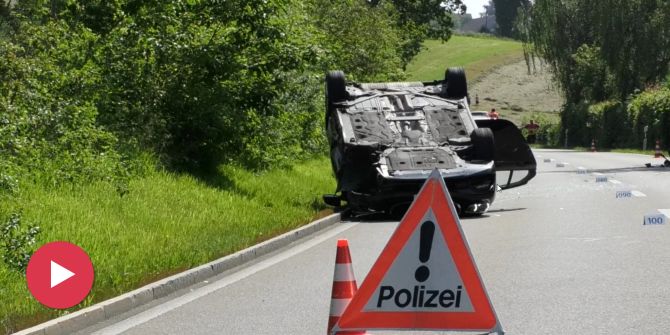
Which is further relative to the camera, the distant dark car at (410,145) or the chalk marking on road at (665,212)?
the distant dark car at (410,145)

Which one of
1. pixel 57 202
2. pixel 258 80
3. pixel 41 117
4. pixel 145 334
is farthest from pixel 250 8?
pixel 145 334

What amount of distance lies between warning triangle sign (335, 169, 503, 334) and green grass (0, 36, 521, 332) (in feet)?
8.71

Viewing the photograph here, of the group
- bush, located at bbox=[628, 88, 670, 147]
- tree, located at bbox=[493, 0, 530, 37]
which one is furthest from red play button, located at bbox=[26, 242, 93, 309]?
tree, located at bbox=[493, 0, 530, 37]

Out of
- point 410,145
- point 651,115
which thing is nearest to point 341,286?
point 410,145

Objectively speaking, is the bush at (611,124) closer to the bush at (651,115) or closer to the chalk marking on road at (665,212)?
the bush at (651,115)

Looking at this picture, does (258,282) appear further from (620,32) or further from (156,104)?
(620,32)

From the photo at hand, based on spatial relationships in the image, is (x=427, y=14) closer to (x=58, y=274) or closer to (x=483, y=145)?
(x=483, y=145)

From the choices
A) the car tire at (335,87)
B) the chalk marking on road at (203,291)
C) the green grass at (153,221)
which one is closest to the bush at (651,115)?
the green grass at (153,221)

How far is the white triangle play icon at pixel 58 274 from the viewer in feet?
27.7

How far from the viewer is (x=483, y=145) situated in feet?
61.9

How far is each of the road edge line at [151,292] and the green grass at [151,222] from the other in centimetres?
18

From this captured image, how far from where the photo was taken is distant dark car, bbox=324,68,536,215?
60.6 feet

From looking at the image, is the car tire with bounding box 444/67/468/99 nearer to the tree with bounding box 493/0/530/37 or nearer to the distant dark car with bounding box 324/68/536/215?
the distant dark car with bounding box 324/68/536/215

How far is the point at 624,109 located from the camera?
6269 centimetres
